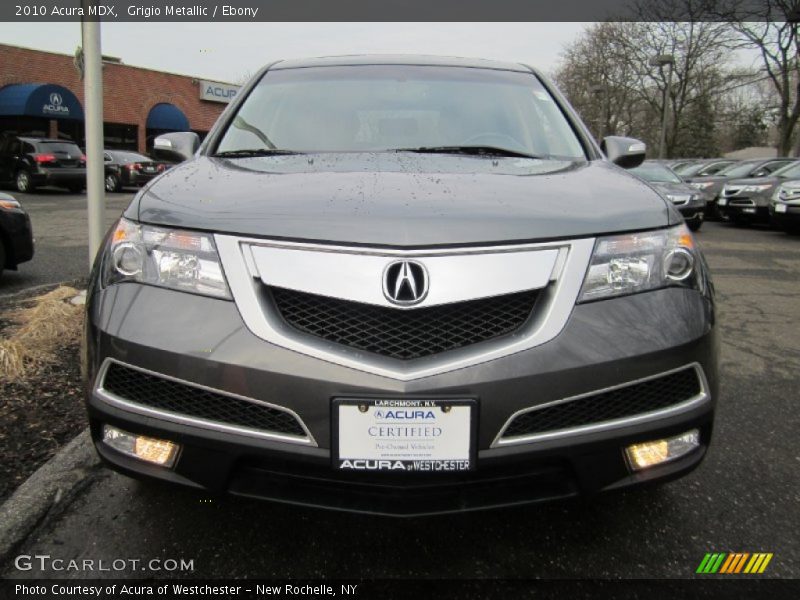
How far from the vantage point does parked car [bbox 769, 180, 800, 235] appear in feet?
38.5

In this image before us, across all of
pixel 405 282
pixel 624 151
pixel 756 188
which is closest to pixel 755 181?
pixel 756 188

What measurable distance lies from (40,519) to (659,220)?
220 centimetres

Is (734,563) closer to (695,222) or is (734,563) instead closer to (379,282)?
(379,282)

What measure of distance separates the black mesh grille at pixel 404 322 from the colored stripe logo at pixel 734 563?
3.48 feet

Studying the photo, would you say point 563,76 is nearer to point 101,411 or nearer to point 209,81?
point 209,81

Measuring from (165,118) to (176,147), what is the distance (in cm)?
3037

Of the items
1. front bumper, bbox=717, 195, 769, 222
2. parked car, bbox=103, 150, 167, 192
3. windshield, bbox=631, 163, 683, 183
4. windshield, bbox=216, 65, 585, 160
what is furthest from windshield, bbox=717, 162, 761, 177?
parked car, bbox=103, 150, 167, 192

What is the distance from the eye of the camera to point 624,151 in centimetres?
293

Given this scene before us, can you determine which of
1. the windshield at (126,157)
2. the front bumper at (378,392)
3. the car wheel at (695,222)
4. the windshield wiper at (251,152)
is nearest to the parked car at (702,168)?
the car wheel at (695,222)

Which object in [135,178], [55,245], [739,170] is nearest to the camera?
[55,245]

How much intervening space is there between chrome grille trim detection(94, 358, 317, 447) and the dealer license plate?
0.33 ft

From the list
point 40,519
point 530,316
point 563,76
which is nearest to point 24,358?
point 40,519

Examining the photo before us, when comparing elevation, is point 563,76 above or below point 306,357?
above

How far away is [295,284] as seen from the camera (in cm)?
162
